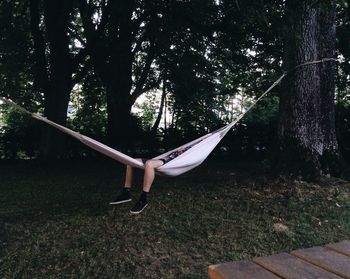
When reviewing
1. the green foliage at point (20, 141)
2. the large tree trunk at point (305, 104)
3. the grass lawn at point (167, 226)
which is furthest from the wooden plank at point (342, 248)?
the green foliage at point (20, 141)

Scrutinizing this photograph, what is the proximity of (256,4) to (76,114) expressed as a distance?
898 cm

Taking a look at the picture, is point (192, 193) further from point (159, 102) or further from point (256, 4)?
point (159, 102)

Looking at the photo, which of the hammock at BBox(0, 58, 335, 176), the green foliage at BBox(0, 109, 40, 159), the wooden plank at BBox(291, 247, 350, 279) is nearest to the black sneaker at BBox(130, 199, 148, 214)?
the hammock at BBox(0, 58, 335, 176)

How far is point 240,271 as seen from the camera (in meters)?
1.49

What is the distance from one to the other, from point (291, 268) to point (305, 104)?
4360 millimetres

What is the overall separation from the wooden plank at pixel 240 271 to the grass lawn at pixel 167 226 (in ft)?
5.67

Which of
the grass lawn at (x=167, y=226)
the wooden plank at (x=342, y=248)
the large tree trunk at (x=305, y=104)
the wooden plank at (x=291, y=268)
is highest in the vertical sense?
the large tree trunk at (x=305, y=104)

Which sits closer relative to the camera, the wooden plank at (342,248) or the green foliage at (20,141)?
the wooden plank at (342,248)

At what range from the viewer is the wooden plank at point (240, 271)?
146 centimetres

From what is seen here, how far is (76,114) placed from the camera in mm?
12742

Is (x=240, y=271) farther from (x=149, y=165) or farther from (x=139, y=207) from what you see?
(x=139, y=207)

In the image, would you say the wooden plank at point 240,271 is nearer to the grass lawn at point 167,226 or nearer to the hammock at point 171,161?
the grass lawn at point 167,226

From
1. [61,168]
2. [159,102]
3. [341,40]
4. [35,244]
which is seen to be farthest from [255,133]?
[35,244]

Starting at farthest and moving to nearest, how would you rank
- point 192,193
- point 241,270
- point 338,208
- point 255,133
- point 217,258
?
1. point 255,133
2. point 192,193
3. point 338,208
4. point 217,258
5. point 241,270
